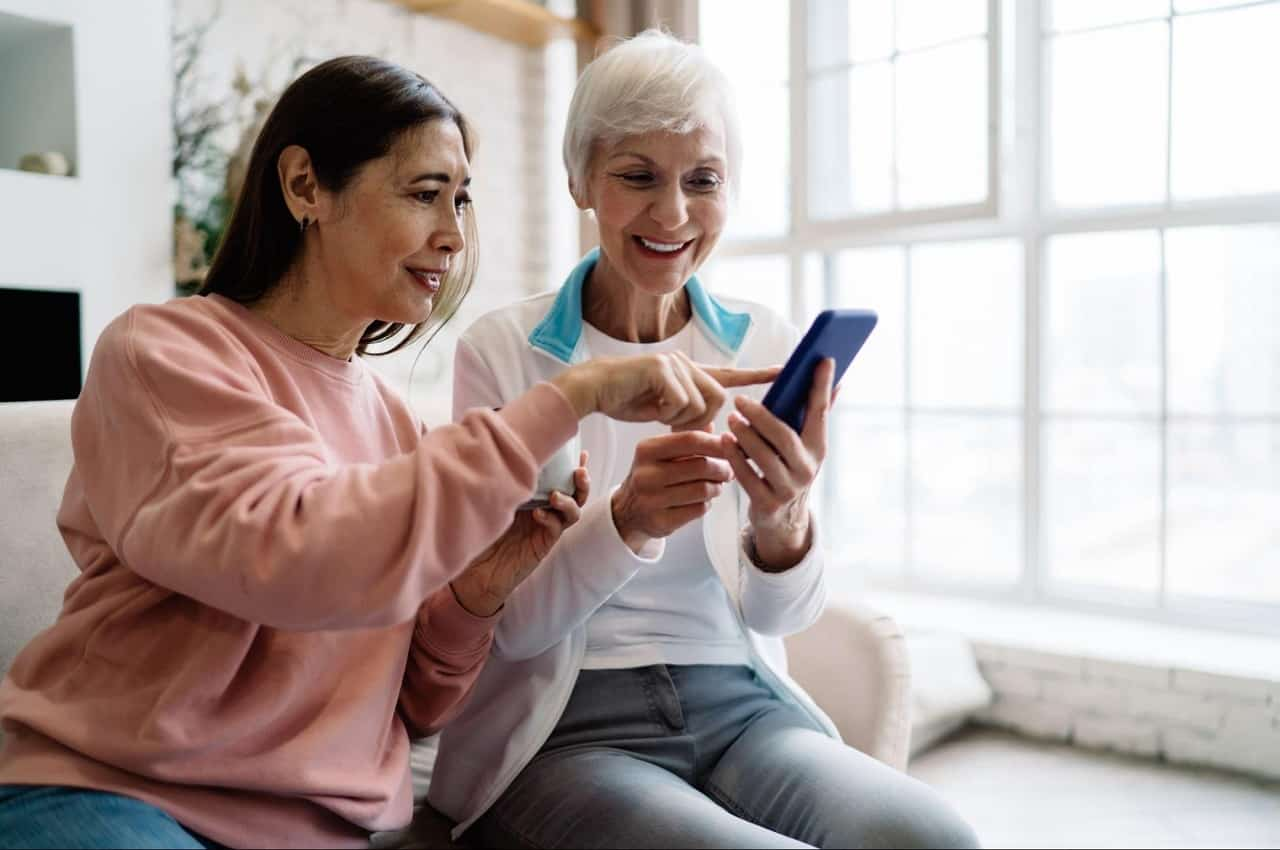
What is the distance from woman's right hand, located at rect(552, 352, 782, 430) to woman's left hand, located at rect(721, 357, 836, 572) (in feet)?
0.37

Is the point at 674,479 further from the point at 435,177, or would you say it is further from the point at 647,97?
the point at 647,97

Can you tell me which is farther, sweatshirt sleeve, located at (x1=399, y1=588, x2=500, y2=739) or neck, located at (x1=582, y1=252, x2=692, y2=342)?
neck, located at (x1=582, y1=252, x2=692, y2=342)

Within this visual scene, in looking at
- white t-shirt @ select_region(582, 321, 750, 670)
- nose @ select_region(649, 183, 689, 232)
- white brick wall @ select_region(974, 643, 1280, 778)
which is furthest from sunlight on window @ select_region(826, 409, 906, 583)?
nose @ select_region(649, 183, 689, 232)

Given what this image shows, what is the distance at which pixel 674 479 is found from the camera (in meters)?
1.23

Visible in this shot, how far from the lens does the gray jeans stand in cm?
111

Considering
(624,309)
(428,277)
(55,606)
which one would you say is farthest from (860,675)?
(55,606)

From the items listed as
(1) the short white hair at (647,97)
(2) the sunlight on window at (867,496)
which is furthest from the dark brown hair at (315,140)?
(2) the sunlight on window at (867,496)

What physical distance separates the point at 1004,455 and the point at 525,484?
8.82 feet

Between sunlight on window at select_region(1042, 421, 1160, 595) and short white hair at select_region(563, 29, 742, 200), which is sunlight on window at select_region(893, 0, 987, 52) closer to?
sunlight on window at select_region(1042, 421, 1160, 595)

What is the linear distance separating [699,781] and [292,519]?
70 cm

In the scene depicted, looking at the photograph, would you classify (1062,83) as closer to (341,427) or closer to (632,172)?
(632,172)

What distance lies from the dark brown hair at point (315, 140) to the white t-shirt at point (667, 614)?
491mm

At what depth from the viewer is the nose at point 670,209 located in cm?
144

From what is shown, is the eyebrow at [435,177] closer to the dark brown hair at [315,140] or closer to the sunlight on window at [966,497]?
the dark brown hair at [315,140]
